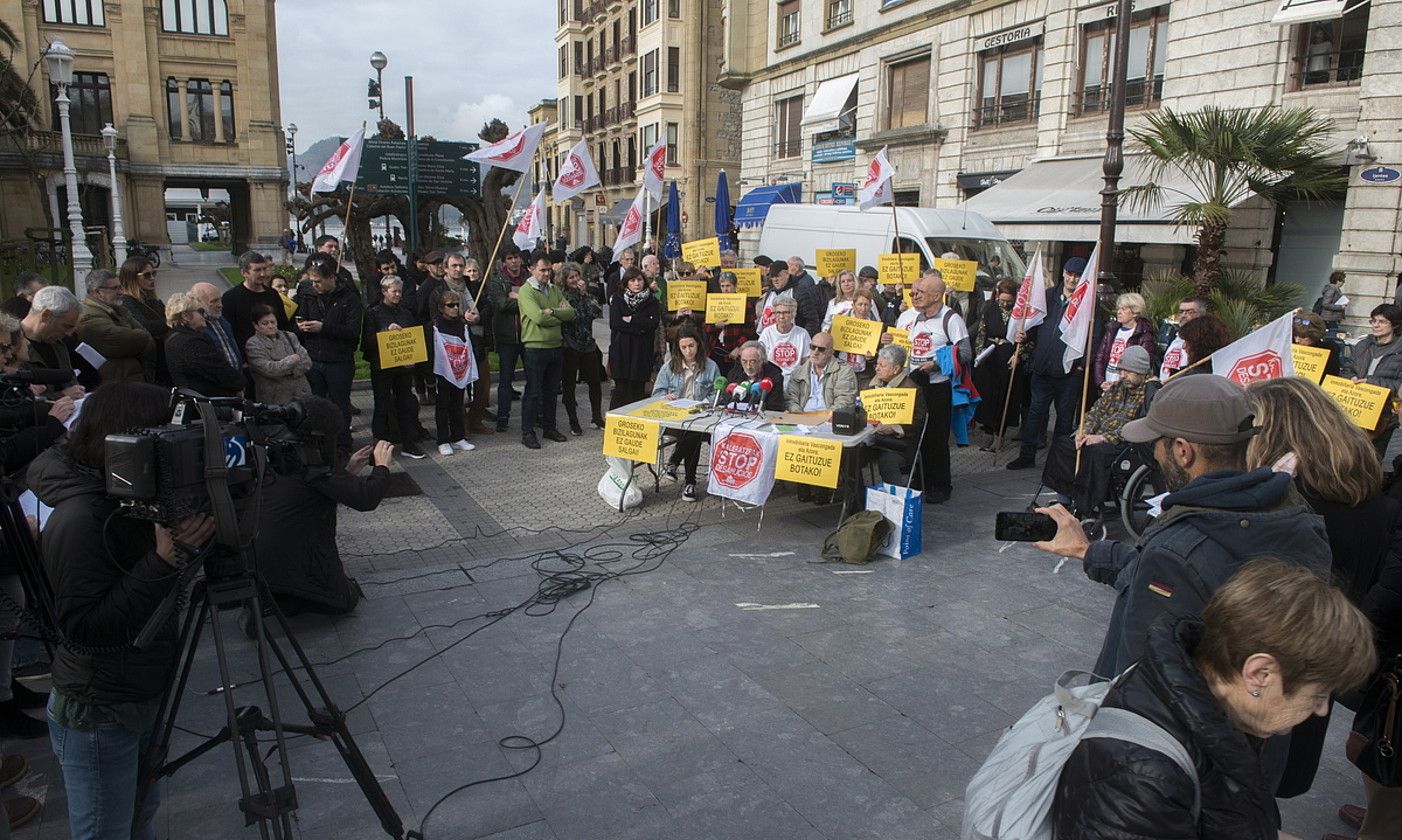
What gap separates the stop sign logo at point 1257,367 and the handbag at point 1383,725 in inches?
143

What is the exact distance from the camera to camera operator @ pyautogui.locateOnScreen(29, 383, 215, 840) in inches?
102

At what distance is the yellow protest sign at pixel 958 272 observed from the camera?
11430 mm

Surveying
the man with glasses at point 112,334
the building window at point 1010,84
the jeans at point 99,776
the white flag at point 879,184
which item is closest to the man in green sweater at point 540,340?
the man with glasses at point 112,334

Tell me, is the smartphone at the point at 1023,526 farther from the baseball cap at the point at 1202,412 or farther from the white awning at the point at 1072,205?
the white awning at the point at 1072,205

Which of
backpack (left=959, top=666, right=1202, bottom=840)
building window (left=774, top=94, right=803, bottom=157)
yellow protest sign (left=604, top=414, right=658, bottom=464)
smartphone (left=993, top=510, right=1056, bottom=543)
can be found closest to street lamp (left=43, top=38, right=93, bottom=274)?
yellow protest sign (left=604, top=414, right=658, bottom=464)

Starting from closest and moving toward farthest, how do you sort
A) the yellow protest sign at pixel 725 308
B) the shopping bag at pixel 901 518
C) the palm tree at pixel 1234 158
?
the shopping bag at pixel 901 518
the yellow protest sign at pixel 725 308
the palm tree at pixel 1234 158

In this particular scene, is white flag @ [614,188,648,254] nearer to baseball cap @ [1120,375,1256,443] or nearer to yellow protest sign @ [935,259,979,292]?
yellow protest sign @ [935,259,979,292]

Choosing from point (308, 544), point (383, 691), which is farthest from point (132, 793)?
point (308, 544)

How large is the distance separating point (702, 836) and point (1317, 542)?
2.42 m

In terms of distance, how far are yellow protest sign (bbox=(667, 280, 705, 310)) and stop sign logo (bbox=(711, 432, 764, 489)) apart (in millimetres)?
4695

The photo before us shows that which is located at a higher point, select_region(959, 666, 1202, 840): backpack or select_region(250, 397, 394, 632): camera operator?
select_region(959, 666, 1202, 840): backpack

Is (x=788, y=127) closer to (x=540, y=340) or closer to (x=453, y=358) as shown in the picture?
(x=540, y=340)

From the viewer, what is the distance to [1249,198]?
54.9 feet

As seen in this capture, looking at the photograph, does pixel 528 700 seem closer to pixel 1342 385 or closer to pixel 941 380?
pixel 941 380
